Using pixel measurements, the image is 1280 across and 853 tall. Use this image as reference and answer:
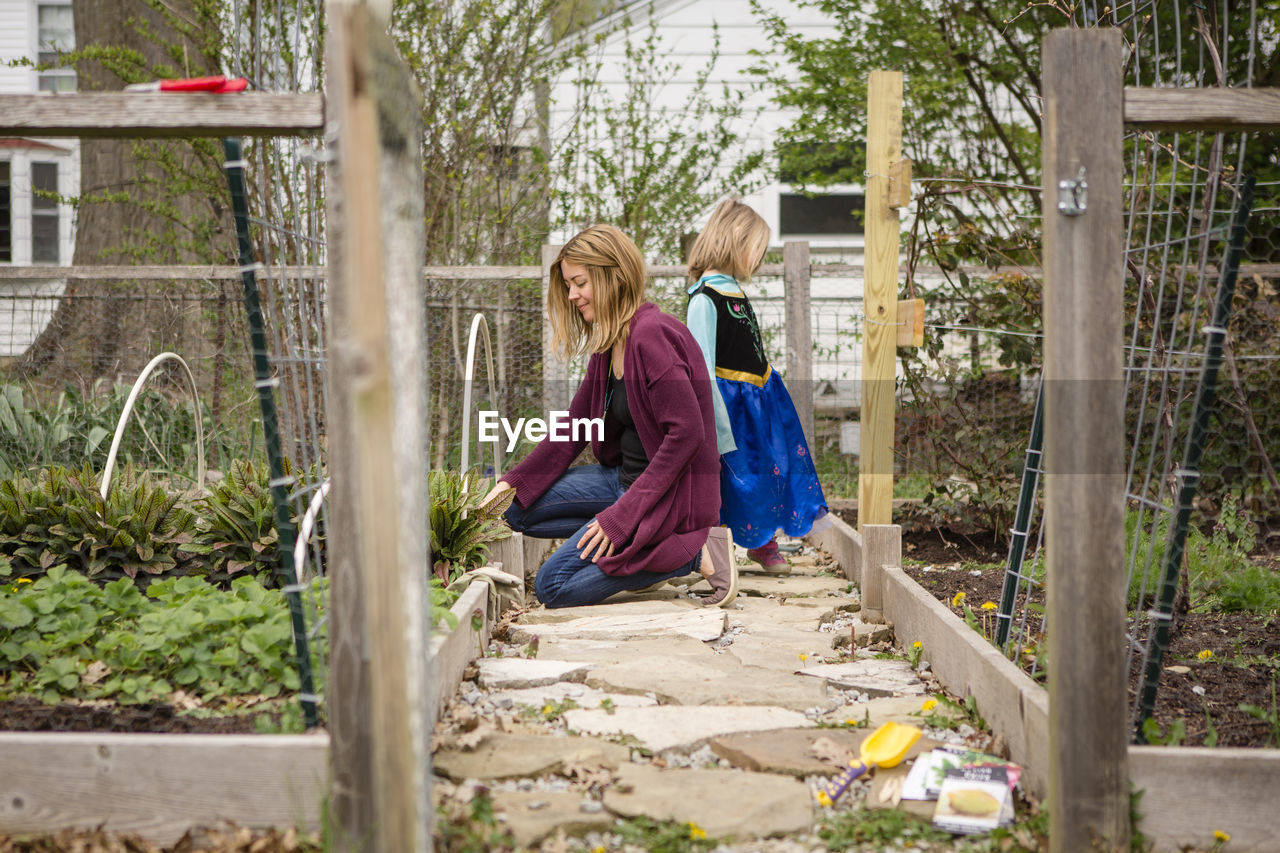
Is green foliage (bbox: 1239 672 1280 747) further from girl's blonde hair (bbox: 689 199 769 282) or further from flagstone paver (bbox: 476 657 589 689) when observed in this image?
girl's blonde hair (bbox: 689 199 769 282)


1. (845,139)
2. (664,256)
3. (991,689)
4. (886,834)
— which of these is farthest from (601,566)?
(845,139)

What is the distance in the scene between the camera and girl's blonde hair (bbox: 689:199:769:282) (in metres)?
4.86

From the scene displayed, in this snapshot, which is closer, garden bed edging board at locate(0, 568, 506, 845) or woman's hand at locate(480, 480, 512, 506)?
garden bed edging board at locate(0, 568, 506, 845)

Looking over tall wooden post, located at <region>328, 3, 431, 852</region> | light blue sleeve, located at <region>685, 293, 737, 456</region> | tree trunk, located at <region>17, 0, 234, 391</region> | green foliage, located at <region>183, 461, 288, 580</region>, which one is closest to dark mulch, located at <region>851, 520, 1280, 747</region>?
light blue sleeve, located at <region>685, 293, 737, 456</region>

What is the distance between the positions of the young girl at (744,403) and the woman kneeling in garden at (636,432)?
1.53 feet

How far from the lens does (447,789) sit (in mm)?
2318

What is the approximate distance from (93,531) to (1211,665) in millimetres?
3761

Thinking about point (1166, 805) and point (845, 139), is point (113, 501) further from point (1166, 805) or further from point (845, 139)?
point (845, 139)

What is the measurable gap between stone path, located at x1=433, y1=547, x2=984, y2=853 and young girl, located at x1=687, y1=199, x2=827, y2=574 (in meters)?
0.81

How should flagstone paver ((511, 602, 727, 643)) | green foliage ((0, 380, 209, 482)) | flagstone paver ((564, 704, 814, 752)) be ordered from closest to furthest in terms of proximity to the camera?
flagstone paver ((564, 704, 814, 752)) → flagstone paver ((511, 602, 727, 643)) → green foliage ((0, 380, 209, 482))

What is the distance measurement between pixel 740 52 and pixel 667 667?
1004cm

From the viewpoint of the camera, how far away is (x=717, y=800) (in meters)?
2.29

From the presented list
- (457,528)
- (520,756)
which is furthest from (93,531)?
(520,756)

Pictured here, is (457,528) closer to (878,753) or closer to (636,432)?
(636,432)
